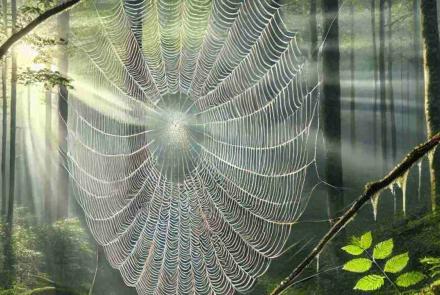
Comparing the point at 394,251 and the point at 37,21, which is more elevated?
the point at 37,21

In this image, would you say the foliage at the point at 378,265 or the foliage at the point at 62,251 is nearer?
the foliage at the point at 378,265

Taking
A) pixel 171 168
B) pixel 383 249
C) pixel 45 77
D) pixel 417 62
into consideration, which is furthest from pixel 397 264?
pixel 417 62

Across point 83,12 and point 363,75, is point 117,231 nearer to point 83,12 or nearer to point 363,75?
point 83,12

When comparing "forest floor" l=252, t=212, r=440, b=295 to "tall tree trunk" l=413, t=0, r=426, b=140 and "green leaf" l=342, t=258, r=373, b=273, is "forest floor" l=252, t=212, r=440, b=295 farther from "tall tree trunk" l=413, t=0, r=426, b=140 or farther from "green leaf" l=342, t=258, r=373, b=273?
"tall tree trunk" l=413, t=0, r=426, b=140

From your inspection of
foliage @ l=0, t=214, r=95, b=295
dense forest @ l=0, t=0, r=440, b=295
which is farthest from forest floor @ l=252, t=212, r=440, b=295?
foliage @ l=0, t=214, r=95, b=295

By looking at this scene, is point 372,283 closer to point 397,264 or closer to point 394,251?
point 397,264

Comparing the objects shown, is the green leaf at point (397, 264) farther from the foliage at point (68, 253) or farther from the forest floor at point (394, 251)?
the foliage at point (68, 253)

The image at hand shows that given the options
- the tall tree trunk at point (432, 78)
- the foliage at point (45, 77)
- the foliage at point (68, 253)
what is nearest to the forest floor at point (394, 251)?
the tall tree trunk at point (432, 78)

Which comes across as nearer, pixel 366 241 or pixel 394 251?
pixel 366 241

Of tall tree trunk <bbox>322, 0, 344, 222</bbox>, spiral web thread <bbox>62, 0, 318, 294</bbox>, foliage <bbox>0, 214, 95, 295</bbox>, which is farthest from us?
foliage <bbox>0, 214, 95, 295</bbox>
